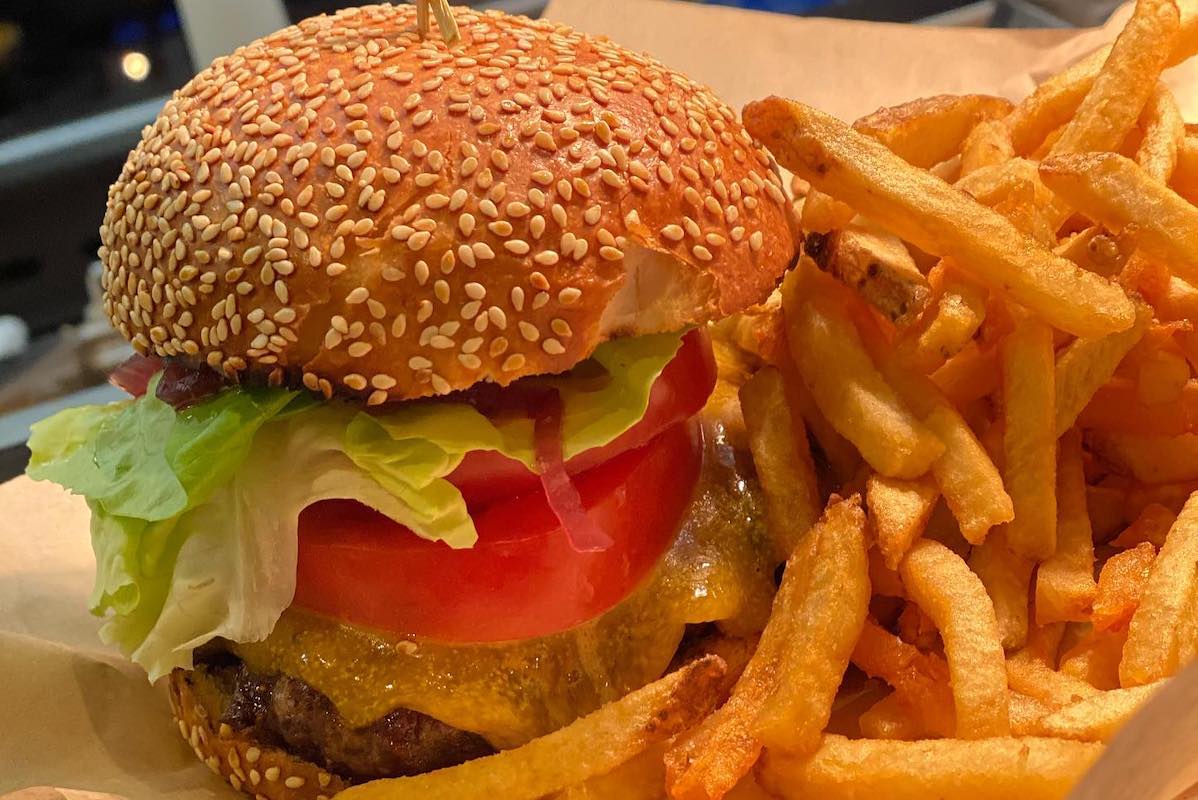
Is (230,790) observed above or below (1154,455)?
below

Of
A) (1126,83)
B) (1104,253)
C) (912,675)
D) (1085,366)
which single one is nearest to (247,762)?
(912,675)

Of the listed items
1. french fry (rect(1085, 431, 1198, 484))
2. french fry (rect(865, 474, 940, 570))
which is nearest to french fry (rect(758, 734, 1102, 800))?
french fry (rect(865, 474, 940, 570))

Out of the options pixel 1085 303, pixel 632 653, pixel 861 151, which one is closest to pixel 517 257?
pixel 861 151

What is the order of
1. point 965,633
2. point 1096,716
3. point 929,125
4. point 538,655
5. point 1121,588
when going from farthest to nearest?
point 929,125, point 538,655, point 1121,588, point 965,633, point 1096,716

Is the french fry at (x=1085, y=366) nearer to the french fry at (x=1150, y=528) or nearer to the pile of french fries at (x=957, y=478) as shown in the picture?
the pile of french fries at (x=957, y=478)

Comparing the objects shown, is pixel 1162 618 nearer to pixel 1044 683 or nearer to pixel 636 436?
pixel 1044 683

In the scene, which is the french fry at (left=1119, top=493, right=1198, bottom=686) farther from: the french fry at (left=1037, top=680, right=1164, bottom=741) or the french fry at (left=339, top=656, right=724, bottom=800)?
the french fry at (left=339, top=656, right=724, bottom=800)

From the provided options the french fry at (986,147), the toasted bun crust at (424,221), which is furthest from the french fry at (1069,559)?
the toasted bun crust at (424,221)
